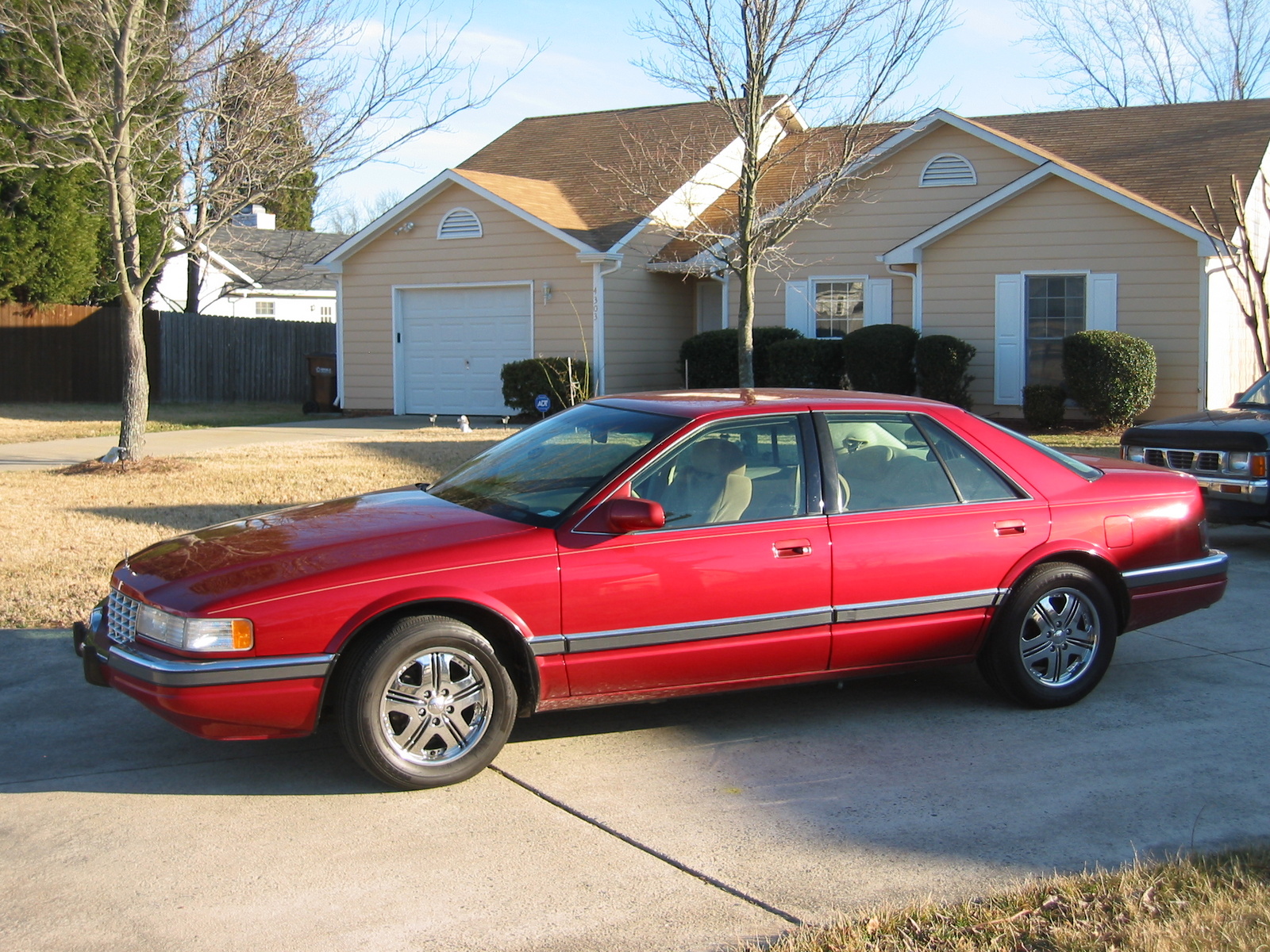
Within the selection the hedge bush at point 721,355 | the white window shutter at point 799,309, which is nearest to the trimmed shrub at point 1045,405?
the hedge bush at point 721,355

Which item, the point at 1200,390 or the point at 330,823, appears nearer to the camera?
the point at 330,823

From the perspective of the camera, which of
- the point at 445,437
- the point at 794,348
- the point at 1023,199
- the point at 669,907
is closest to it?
the point at 669,907

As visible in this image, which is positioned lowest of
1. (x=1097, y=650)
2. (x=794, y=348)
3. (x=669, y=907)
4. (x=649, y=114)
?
(x=669, y=907)

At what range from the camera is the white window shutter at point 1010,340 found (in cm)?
1806

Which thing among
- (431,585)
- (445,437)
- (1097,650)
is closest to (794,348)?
(445,437)

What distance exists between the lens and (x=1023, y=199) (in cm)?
1788

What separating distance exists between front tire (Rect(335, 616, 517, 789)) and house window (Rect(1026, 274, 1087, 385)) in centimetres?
1507

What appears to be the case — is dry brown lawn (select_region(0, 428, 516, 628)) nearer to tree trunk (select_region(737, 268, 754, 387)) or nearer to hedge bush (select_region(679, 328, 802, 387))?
tree trunk (select_region(737, 268, 754, 387))

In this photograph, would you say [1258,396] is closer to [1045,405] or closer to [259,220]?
[1045,405]

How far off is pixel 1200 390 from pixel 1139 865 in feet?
48.5

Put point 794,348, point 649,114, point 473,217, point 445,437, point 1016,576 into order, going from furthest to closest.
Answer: point 649,114
point 473,217
point 794,348
point 445,437
point 1016,576

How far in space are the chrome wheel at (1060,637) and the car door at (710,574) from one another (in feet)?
3.54

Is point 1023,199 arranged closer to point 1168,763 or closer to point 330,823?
point 1168,763

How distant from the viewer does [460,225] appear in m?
20.9
